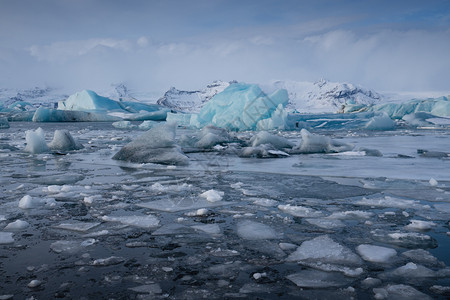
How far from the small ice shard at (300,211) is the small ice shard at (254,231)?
36 cm

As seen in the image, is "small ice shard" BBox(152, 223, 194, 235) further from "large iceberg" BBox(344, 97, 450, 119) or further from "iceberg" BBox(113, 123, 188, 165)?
"large iceberg" BBox(344, 97, 450, 119)

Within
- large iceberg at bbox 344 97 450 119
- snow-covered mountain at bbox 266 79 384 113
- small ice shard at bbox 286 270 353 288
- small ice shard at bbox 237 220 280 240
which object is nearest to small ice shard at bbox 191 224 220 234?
small ice shard at bbox 237 220 280 240

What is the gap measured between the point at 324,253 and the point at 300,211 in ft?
2.62

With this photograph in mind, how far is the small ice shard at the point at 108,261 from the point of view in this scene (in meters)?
1.76

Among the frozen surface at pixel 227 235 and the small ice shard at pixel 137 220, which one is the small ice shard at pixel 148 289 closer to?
the frozen surface at pixel 227 235

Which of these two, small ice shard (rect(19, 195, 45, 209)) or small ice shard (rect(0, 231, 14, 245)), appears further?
small ice shard (rect(19, 195, 45, 209))

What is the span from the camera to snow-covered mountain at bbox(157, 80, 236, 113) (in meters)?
86.4

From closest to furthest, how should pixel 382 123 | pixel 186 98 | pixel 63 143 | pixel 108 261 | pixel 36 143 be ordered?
pixel 108 261
pixel 36 143
pixel 63 143
pixel 382 123
pixel 186 98

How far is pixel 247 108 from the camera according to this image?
44.5ft

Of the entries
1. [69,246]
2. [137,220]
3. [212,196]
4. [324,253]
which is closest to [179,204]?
[212,196]

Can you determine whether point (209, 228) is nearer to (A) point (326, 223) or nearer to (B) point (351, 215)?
(A) point (326, 223)

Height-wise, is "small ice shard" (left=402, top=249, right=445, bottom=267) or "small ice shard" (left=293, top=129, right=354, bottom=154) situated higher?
"small ice shard" (left=402, top=249, right=445, bottom=267)

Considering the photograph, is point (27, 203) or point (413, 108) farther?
point (413, 108)

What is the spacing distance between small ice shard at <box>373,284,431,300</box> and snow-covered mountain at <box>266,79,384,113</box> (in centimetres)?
9407
